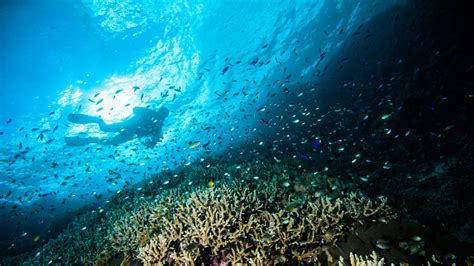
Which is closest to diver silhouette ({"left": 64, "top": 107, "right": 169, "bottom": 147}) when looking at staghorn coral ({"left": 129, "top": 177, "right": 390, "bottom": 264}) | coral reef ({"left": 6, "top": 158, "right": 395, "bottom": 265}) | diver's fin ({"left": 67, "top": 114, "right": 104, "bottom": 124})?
diver's fin ({"left": 67, "top": 114, "right": 104, "bottom": 124})

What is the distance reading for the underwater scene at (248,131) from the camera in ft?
16.0

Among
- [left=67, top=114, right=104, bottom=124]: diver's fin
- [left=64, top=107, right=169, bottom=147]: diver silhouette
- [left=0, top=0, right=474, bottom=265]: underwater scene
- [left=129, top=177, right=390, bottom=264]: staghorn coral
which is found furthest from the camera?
[left=64, top=107, right=169, bottom=147]: diver silhouette

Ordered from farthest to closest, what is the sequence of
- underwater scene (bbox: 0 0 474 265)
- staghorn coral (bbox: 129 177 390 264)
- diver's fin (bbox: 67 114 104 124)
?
diver's fin (bbox: 67 114 104 124), underwater scene (bbox: 0 0 474 265), staghorn coral (bbox: 129 177 390 264)

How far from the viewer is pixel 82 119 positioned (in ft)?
76.8

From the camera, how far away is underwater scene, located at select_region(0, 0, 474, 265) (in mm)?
4879

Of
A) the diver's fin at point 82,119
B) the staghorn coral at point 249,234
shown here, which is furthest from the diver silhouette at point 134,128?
the staghorn coral at point 249,234

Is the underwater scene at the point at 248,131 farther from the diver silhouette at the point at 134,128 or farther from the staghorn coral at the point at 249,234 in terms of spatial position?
the diver silhouette at the point at 134,128

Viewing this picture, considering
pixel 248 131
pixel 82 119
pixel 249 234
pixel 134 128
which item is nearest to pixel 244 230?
pixel 249 234

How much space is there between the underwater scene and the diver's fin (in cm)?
11

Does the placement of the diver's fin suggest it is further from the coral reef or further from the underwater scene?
the coral reef

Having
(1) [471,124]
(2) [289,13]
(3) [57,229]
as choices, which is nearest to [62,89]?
(3) [57,229]

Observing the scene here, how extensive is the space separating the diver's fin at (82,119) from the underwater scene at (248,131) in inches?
4.5

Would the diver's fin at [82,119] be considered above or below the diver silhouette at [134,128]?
above

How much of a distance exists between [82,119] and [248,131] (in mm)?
17493
